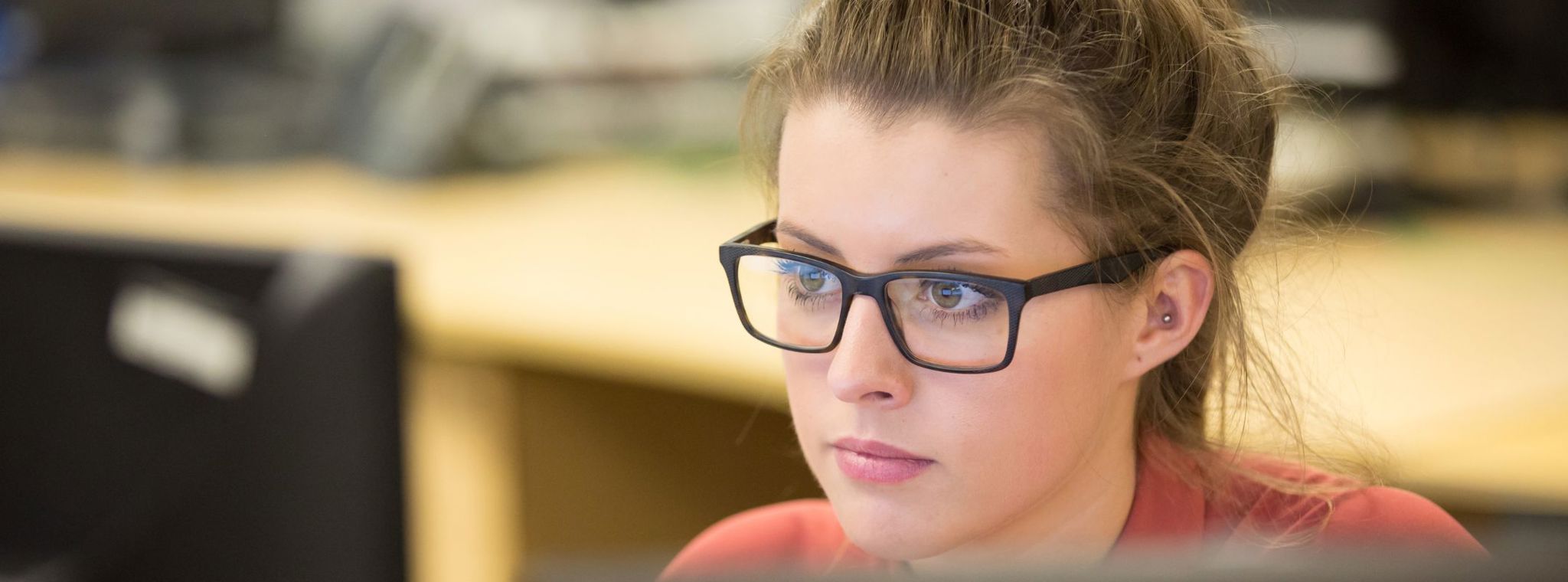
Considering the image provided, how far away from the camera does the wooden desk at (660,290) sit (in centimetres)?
105

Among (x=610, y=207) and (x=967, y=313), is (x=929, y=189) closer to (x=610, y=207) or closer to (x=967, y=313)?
(x=967, y=313)

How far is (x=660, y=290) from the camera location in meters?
1.53

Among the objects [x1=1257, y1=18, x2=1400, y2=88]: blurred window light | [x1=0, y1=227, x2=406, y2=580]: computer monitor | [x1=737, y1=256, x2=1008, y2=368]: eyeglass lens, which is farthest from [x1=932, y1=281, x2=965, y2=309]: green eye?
[x1=1257, y1=18, x2=1400, y2=88]: blurred window light

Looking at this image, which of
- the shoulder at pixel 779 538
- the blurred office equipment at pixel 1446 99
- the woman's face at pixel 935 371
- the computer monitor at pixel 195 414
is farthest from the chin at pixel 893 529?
the blurred office equipment at pixel 1446 99

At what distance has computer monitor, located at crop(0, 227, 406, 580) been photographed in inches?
51.7

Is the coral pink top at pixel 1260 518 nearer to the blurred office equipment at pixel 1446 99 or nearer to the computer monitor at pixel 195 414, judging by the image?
the computer monitor at pixel 195 414

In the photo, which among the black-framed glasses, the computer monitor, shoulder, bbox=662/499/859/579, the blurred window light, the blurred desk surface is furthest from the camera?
the blurred window light

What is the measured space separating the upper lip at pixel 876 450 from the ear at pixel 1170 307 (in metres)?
0.09

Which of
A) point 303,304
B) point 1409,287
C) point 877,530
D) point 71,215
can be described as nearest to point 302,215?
point 71,215

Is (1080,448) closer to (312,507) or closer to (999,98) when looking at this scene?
(999,98)

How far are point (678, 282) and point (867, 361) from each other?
104 centimetres

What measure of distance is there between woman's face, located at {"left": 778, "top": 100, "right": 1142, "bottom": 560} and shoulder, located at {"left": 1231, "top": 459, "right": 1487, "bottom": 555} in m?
0.08

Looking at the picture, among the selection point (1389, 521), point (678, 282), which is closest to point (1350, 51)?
point (678, 282)

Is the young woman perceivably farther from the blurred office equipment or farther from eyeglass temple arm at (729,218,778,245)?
the blurred office equipment
